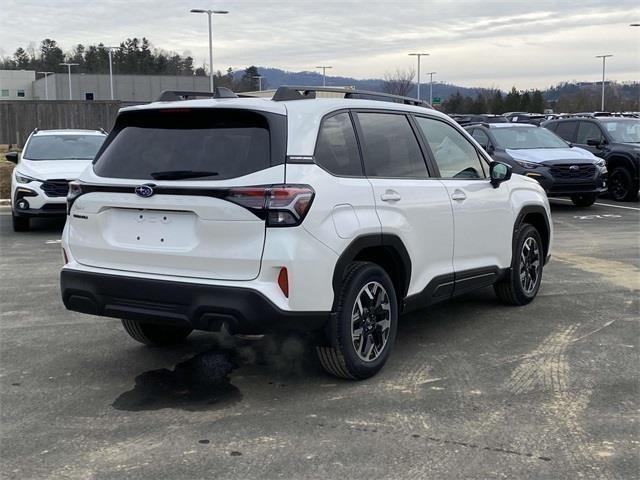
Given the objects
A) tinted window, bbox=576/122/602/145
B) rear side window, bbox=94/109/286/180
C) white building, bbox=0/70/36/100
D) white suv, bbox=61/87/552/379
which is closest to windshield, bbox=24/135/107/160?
white suv, bbox=61/87/552/379

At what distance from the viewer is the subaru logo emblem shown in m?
4.18

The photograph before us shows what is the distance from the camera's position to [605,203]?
15.7 metres

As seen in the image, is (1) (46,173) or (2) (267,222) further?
(1) (46,173)

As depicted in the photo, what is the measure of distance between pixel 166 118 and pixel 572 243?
24.1 ft

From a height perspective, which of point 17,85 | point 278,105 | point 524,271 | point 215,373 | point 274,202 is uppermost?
point 17,85

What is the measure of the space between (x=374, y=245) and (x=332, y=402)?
0.99 meters

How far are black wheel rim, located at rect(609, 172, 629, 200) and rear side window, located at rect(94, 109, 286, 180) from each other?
13.4m

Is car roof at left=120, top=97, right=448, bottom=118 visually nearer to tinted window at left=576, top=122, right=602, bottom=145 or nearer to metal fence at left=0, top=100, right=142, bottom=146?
tinted window at left=576, top=122, right=602, bottom=145

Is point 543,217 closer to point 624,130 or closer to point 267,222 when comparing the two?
point 267,222

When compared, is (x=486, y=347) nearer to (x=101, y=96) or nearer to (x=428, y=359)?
(x=428, y=359)

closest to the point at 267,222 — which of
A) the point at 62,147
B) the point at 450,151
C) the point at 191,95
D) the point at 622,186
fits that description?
the point at 191,95

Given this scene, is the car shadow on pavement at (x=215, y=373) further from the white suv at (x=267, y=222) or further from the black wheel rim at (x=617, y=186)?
the black wheel rim at (x=617, y=186)

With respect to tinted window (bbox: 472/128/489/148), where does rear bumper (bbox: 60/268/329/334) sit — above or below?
below

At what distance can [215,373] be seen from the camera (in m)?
4.79
